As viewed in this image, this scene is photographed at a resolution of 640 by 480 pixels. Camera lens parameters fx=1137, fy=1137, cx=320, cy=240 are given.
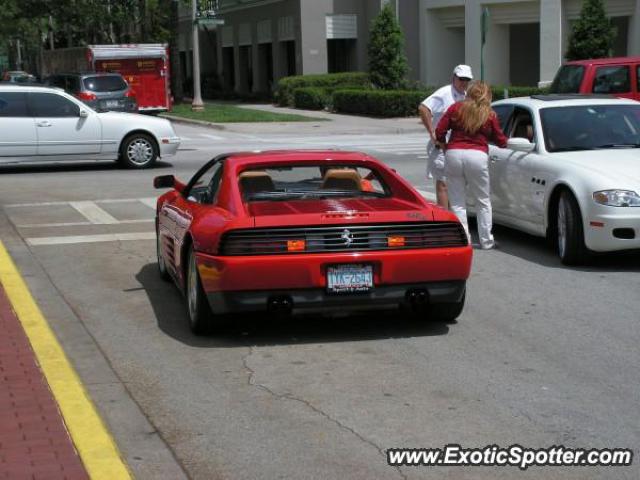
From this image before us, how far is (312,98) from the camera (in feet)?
142

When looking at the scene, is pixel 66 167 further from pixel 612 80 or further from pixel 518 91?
pixel 518 91

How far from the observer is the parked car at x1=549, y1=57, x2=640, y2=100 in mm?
20391

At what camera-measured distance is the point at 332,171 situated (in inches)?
342

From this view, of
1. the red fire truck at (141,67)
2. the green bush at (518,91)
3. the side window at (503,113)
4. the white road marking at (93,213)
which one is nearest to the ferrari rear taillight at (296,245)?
the side window at (503,113)

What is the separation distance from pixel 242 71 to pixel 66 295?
49.2m

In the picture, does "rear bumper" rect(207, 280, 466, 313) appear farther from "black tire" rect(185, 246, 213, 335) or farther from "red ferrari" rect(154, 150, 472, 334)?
"black tire" rect(185, 246, 213, 335)

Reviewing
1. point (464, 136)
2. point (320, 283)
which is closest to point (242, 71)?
point (464, 136)

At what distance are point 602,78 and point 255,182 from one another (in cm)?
1346

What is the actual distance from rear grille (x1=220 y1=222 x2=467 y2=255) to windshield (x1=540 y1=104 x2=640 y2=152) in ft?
13.0

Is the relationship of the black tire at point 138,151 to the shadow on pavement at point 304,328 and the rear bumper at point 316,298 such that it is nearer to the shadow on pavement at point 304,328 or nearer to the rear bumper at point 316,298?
the shadow on pavement at point 304,328

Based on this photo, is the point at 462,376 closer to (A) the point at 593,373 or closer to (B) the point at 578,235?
(A) the point at 593,373

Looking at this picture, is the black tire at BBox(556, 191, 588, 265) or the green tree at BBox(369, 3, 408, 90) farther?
the green tree at BBox(369, 3, 408, 90)

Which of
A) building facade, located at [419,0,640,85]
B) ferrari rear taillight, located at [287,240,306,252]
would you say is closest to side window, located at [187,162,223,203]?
ferrari rear taillight, located at [287,240,306,252]

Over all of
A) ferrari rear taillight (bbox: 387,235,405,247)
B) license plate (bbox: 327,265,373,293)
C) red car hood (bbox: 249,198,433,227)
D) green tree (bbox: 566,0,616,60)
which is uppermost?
green tree (bbox: 566,0,616,60)
